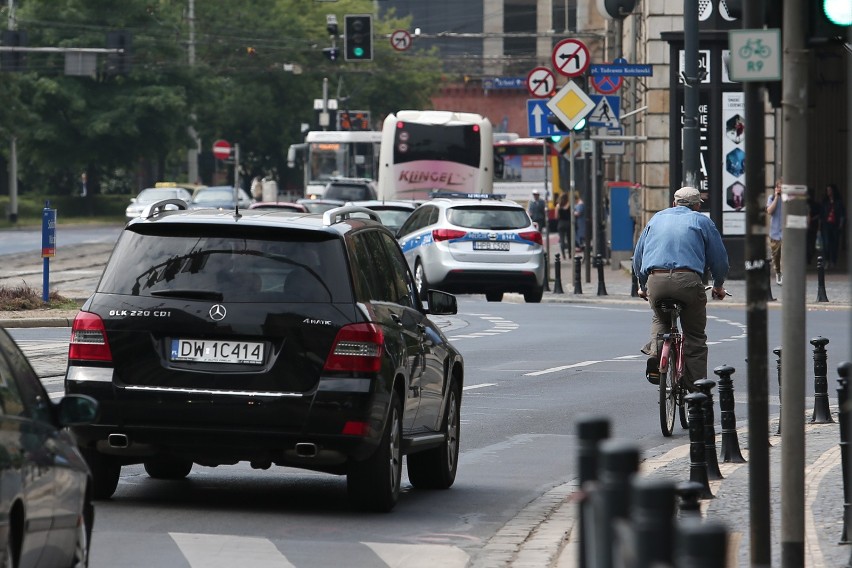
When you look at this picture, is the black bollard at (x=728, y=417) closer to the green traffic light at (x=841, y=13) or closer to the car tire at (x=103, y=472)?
the car tire at (x=103, y=472)

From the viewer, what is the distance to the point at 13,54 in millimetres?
68062

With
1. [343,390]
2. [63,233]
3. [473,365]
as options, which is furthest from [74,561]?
[63,233]

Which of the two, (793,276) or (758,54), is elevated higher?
(758,54)

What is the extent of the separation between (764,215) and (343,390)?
3.26m

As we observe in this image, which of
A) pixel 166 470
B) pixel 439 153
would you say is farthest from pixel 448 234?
pixel 166 470

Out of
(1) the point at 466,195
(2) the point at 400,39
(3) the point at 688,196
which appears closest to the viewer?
(3) the point at 688,196

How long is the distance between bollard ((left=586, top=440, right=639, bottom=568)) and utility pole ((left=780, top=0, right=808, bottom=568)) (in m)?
2.85

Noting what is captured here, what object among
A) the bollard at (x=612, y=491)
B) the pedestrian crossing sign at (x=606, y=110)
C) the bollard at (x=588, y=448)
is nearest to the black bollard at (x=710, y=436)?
the bollard at (x=588, y=448)

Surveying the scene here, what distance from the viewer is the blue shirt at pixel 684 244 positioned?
13680mm

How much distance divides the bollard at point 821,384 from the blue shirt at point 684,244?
866 mm

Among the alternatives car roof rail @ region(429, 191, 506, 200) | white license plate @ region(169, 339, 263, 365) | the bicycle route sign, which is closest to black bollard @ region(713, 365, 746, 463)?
white license plate @ region(169, 339, 263, 365)

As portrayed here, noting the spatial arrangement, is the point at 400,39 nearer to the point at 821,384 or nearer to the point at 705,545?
the point at 821,384

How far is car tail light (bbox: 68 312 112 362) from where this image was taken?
9688mm

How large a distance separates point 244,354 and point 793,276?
3.53 meters
